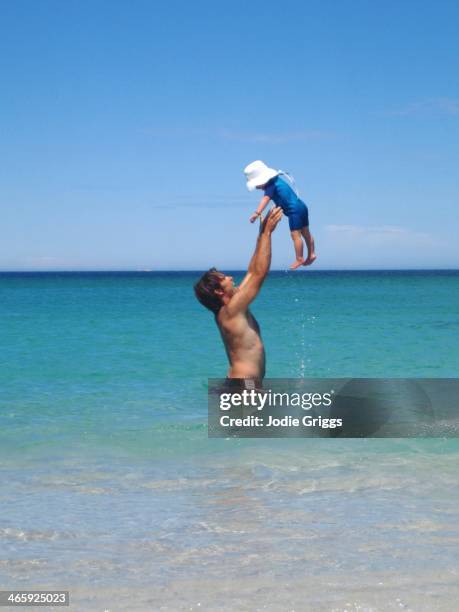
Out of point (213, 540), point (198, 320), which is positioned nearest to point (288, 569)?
point (213, 540)

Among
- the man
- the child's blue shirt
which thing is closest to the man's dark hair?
the man

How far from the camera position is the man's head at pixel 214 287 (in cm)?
695

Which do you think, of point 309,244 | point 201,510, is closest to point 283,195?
point 309,244

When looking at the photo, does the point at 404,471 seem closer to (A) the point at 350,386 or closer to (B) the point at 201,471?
(B) the point at 201,471

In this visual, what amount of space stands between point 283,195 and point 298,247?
488mm

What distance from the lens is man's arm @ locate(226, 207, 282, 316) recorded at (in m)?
6.41

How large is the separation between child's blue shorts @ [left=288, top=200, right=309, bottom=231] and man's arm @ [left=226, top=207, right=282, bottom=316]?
16cm

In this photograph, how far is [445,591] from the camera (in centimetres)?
508

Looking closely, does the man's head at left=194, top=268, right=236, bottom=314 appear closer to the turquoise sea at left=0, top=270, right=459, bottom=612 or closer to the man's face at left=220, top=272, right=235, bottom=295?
the man's face at left=220, top=272, right=235, bottom=295

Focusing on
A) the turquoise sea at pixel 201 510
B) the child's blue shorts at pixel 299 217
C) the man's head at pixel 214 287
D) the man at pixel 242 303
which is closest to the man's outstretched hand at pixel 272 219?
the man at pixel 242 303

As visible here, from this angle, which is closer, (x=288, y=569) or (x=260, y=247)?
(x=288, y=569)

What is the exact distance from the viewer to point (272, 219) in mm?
6383

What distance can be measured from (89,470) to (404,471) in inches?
115

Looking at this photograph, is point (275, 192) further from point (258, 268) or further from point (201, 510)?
point (201, 510)
